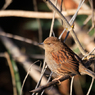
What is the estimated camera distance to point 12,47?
4.62 meters

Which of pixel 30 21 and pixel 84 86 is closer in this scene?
pixel 84 86

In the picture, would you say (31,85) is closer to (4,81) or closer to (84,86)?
(4,81)

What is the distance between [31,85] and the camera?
5.31m

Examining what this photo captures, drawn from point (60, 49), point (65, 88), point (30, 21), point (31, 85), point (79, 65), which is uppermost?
point (30, 21)

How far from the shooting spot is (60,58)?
3125mm

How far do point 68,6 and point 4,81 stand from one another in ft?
10.7

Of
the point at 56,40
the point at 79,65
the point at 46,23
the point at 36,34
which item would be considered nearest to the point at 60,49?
the point at 56,40

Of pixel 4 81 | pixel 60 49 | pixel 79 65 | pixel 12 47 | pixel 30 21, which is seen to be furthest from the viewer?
pixel 30 21

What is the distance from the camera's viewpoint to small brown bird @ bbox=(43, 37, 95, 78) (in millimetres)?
3021

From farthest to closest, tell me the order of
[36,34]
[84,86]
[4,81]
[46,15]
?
[36,34] → [4,81] → [84,86] → [46,15]

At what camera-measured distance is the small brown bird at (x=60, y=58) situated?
119 inches

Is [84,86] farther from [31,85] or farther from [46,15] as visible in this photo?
[46,15]

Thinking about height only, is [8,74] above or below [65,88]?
above

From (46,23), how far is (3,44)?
1695 millimetres
